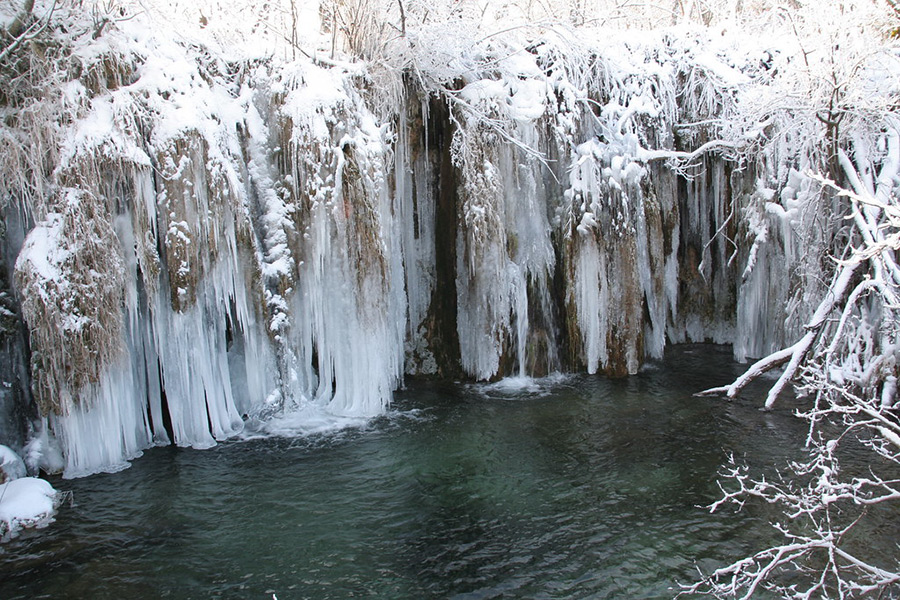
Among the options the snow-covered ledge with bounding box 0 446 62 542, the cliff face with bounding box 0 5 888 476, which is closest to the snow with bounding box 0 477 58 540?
the snow-covered ledge with bounding box 0 446 62 542

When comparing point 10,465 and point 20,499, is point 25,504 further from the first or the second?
point 10,465

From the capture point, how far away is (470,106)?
9289 millimetres

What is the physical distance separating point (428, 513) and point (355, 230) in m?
3.72

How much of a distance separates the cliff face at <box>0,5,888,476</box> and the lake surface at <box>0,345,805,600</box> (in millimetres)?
915

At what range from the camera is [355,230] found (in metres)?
8.20

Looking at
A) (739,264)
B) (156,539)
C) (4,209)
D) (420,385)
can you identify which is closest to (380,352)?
(420,385)

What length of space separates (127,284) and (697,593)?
6.02 m

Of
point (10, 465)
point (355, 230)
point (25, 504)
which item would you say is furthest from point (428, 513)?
point (10, 465)

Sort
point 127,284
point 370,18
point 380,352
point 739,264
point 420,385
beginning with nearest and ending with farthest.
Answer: point 127,284
point 380,352
point 370,18
point 420,385
point 739,264

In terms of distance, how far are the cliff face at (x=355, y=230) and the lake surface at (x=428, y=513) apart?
91 centimetres

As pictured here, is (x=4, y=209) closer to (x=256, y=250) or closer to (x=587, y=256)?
(x=256, y=250)

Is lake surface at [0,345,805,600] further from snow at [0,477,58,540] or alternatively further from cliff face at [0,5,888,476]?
cliff face at [0,5,888,476]

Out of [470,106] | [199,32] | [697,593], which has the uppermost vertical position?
[199,32]

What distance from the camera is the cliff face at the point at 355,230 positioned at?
21.7 ft
